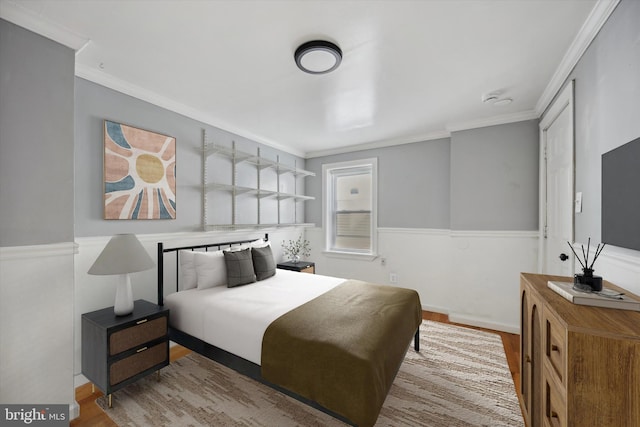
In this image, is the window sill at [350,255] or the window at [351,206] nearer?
the window sill at [350,255]

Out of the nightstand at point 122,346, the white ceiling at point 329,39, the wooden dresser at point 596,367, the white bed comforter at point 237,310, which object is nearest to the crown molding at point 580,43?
the white ceiling at point 329,39

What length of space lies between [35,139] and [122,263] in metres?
0.95

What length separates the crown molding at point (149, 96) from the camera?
7.00 feet

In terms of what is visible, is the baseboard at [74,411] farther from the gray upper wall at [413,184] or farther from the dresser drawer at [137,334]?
the gray upper wall at [413,184]

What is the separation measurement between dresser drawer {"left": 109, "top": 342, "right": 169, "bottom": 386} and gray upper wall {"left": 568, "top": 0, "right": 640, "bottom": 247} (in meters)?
3.11

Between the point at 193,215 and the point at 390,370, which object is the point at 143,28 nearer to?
the point at 193,215

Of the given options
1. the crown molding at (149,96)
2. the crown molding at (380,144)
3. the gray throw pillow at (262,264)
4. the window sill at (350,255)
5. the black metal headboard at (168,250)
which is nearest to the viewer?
the crown molding at (149,96)

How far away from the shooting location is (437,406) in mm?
1910

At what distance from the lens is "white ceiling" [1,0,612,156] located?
5.01 ft

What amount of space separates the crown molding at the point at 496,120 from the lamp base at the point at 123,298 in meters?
3.89

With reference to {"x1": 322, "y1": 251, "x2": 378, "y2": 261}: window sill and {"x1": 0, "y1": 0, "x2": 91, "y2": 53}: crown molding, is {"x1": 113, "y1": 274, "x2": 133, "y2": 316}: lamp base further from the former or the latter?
{"x1": 322, "y1": 251, "x2": 378, "y2": 261}: window sill

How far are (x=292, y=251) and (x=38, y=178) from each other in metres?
3.23

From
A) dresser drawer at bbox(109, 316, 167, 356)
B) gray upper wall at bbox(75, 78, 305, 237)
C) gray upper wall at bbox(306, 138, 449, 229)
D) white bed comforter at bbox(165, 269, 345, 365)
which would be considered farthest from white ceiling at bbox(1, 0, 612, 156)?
dresser drawer at bbox(109, 316, 167, 356)

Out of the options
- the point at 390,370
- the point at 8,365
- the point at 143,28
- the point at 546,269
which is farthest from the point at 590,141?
Answer: the point at 8,365
